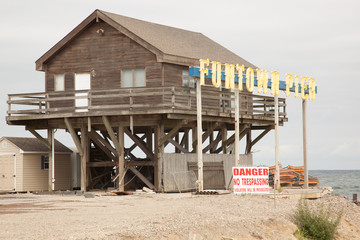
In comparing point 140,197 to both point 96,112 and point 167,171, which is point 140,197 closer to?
point 167,171

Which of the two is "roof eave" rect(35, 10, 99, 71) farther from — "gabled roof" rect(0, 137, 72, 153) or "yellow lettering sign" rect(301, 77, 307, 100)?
"yellow lettering sign" rect(301, 77, 307, 100)

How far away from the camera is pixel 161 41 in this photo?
36.8 meters

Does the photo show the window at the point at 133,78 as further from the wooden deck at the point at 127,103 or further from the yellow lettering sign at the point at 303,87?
the yellow lettering sign at the point at 303,87

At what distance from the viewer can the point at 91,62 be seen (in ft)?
120

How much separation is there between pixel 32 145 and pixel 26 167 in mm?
1694

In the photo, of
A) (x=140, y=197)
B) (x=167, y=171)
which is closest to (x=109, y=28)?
(x=167, y=171)

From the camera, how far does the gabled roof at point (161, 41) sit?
34969 mm

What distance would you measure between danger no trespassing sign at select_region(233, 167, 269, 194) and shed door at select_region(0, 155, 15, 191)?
15766 mm

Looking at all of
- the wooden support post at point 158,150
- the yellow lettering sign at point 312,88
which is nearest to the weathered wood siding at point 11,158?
the wooden support post at point 158,150

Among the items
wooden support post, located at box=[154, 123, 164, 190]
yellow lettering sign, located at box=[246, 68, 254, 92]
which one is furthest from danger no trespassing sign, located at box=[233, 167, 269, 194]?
wooden support post, located at box=[154, 123, 164, 190]

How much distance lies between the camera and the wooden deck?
33.2 meters

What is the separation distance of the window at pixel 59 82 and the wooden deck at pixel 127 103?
52 centimetres

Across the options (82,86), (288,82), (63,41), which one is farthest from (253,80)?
(63,41)

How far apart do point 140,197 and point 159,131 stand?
18.7 ft
